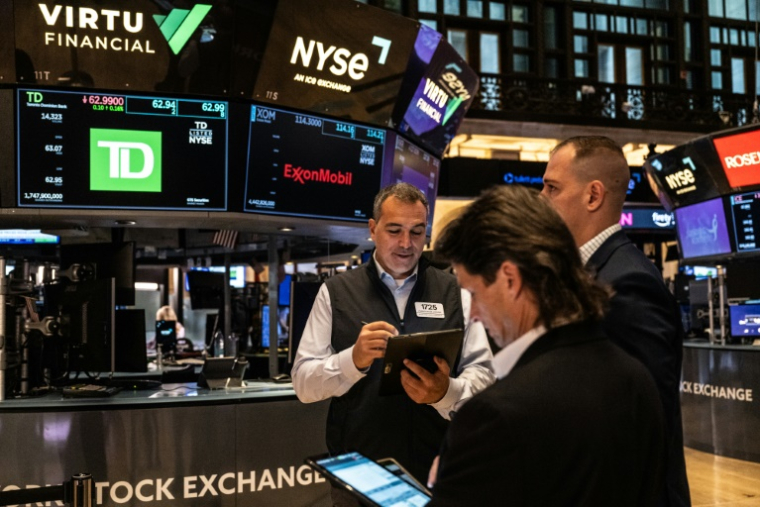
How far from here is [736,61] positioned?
16.9 m

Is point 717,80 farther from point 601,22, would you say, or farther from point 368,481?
point 368,481

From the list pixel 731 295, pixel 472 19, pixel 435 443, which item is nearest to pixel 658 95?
pixel 472 19

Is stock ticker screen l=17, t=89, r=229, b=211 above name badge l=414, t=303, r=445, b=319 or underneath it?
above

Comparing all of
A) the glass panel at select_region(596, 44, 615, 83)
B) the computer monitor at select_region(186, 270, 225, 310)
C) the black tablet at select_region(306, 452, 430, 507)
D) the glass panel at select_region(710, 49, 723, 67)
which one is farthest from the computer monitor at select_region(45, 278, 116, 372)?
the glass panel at select_region(710, 49, 723, 67)

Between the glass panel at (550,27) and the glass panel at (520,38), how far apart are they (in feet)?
1.39

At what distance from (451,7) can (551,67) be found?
2462 millimetres

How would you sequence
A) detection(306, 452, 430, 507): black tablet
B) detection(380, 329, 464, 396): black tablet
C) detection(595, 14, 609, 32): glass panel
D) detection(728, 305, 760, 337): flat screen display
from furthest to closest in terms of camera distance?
1. detection(595, 14, 609, 32): glass panel
2. detection(728, 305, 760, 337): flat screen display
3. detection(380, 329, 464, 396): black tablet
4. detection(306, 452, 430, 507): black tablet

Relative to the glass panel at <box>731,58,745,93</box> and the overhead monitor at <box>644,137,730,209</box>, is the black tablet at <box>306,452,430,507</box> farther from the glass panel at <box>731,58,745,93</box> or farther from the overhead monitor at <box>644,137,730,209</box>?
the glass panel at <box>731,58,745,93</box>

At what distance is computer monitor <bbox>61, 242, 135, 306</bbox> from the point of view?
15.9ft

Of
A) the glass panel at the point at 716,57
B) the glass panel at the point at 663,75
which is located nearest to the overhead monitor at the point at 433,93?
the glass panel at the point at 663,75

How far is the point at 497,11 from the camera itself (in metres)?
15.6

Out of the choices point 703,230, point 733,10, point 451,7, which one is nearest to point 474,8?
point 451,7

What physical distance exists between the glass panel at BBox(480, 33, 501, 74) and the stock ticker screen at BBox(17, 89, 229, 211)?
1189cm

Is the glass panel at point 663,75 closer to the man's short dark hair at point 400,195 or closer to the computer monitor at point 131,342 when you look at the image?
the computer monitor at point 131,342
